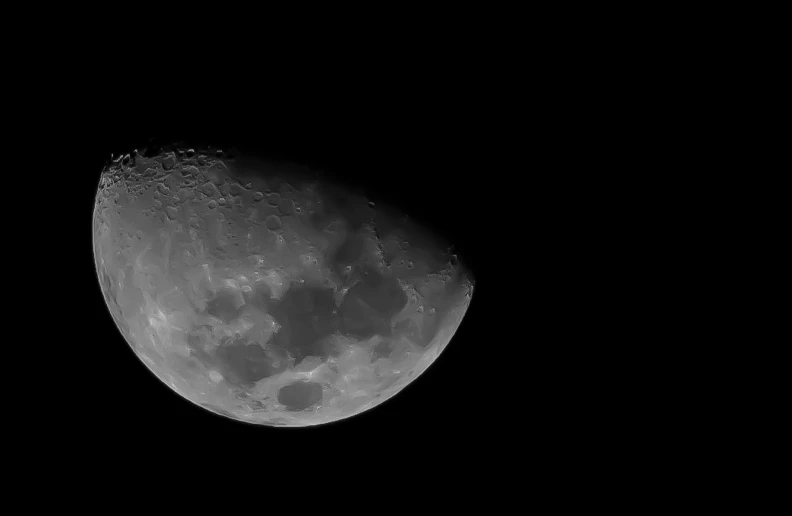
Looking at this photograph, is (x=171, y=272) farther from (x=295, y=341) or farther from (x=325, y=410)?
(x=325, y=410)

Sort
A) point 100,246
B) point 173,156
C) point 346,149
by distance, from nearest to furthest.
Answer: point 346,149, point 173,156, point 100,246

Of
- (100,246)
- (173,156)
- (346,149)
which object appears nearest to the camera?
(346,149)

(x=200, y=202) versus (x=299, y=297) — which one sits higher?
(x=200, y=202)

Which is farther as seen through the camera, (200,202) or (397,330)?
(397,330)

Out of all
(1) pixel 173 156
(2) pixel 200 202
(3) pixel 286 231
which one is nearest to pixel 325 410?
(3) pixel 286 231

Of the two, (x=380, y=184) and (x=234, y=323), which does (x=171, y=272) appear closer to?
(x=234, y=323)

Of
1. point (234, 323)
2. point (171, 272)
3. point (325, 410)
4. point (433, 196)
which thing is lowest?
point (325, 410)
